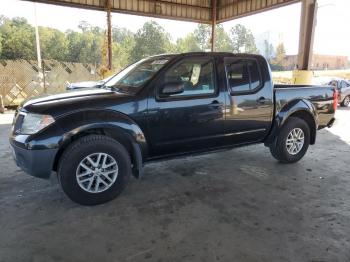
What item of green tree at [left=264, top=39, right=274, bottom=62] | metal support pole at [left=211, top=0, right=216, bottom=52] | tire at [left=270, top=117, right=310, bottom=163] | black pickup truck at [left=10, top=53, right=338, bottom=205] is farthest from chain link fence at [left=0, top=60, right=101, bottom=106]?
green tree at [left=264, top=39, right=274, bottom=62]

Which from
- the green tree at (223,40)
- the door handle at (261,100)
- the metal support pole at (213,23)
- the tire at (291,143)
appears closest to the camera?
the door handle at (261,100)

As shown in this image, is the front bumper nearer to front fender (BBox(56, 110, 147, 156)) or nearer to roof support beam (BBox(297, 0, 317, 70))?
front fender (BBox(56, 110, 147, 156))

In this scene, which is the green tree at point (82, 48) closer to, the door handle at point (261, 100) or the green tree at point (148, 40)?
the green tree at point (148, 40)

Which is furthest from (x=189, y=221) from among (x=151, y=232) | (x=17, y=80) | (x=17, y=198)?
(x=17, y=80)

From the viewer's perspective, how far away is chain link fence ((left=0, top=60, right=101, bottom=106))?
1250 centimetres

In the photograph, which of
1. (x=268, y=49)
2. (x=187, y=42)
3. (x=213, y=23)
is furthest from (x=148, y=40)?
(x=213, y=23)

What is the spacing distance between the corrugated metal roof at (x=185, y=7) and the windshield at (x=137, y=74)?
8.67 m

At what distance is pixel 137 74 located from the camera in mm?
4098

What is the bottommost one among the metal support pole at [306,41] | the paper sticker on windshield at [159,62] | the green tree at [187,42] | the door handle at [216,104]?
the door handle at [216,104]

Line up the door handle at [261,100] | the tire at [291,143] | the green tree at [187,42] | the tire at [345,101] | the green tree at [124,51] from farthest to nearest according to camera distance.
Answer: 1. the green tree at [187,42]
2. the green tree at [124,51]
3. the tire at [345,101]
4. the tire at [291,143]
5. the door handle at [261,100]

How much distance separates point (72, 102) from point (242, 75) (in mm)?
2377

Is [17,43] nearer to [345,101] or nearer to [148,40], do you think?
[148,40]

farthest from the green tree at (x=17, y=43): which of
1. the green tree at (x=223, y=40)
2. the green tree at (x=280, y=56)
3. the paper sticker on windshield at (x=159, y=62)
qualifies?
the green tree at (x=280, y=56)

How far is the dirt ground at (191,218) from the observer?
2613 millimetres
